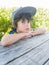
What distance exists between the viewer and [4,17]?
11.8 feet

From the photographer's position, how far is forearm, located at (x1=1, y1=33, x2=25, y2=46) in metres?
2.15

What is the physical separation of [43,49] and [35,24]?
222 cm

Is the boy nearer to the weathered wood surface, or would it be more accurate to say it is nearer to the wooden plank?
the weathered wood surface

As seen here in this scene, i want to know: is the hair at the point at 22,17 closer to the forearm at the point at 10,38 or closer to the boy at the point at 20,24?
the boy at the point at 20,24

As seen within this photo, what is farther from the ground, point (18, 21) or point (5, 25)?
point (18, 21)

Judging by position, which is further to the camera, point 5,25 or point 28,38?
point 5,25

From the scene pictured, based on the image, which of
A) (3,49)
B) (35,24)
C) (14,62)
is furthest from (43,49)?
(35,24)

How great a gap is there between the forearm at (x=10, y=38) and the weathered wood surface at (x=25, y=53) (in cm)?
5

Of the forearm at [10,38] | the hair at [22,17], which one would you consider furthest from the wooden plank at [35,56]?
the hair at [22,17]

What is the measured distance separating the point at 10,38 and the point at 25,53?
0.41 metres

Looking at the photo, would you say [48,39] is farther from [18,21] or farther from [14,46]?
[14,46]

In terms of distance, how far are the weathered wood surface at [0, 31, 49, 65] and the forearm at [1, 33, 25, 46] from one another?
0.15 ft

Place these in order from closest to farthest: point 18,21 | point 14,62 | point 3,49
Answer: point 14,62, point 3,49, point 18,21

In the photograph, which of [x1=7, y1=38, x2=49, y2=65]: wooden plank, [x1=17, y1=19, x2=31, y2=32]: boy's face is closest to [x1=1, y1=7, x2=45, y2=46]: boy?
[x1=17, y1=19, x2=31, y2=32]: boy's face
